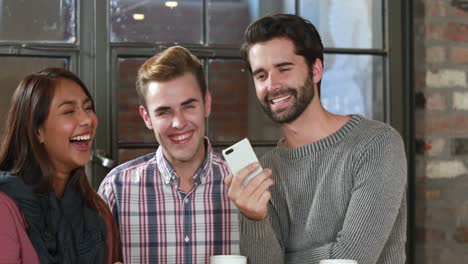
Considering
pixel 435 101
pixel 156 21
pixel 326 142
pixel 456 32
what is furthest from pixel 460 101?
pixel 156 21

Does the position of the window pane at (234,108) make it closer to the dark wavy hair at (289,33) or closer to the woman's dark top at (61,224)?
the dark wavy hair at (289,33)

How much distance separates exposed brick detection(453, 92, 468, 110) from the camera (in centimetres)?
226

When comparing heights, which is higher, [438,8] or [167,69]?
[438,8]

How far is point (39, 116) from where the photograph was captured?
4.66 ft

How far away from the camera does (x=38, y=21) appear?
2014 mm

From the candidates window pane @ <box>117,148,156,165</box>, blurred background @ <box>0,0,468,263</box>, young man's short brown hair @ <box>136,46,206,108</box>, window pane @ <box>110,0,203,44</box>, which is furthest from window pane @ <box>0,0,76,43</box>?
young man's short brown hair @ <box>136,46,206,108</box>

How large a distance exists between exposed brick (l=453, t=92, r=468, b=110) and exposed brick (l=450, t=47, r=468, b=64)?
0.34ft

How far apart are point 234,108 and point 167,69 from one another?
0.56 m

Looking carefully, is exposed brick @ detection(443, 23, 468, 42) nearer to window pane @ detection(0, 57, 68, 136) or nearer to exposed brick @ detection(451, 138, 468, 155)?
exposed brick @ detection(451, 138, 468, 155)

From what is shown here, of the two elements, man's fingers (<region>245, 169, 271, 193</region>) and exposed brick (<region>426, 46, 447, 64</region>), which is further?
exposed brick (<region>426, 46, 447, 64</region>)

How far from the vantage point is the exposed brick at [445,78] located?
7.34 feet

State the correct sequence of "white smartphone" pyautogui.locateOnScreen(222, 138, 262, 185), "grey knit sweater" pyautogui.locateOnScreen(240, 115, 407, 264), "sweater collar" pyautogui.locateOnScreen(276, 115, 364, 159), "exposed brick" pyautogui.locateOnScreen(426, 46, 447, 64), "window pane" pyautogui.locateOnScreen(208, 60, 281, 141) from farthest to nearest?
"exposed brick" pyautogui.locateOnScreen(426, 46, 447, 64) < "window pane" pyautogui.locateOnScreen(208, 60, 281, 141) < "sweater collar" pyautogui.locateOnScreen(276, 115, 364, 159) < "grey knit sweater" pyautogui.locateOnScreen(240, 115, 407, 264) < "white smartphone" pyautogui.locateOnScreen(222, 138, 262, 185)

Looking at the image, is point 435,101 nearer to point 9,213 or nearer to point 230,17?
point 230,17

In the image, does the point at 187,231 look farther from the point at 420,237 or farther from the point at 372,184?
the point at 420,237
